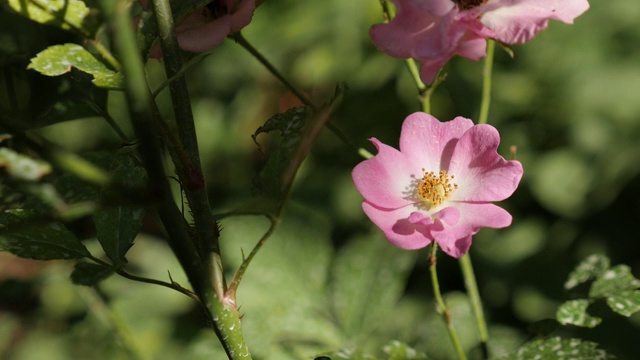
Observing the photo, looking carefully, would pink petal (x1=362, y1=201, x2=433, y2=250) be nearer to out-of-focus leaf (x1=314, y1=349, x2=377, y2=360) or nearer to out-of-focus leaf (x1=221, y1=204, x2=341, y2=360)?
out-of-focus leaf (x1=314, y1=349, x2=377, y2=360)

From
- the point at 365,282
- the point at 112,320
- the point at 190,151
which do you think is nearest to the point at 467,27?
the point at 190,151

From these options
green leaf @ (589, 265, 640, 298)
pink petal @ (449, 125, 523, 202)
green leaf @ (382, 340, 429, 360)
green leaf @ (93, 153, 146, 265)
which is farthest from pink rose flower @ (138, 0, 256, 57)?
green leaf @ (589, 265, 640, 298)

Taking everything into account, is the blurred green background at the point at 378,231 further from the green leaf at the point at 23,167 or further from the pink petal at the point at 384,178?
the green leaf at the point at 23,167

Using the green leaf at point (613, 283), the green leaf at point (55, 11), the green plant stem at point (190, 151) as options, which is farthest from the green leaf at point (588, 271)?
the green leaf at point (55, 11)

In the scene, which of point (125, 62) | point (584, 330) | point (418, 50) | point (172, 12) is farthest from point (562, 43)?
point (125, 62)

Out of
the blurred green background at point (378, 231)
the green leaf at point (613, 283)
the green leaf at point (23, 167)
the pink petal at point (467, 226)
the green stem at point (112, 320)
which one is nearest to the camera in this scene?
the green leaf at point (23, 167)

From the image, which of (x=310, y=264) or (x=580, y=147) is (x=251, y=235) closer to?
(x=310, y=264)
